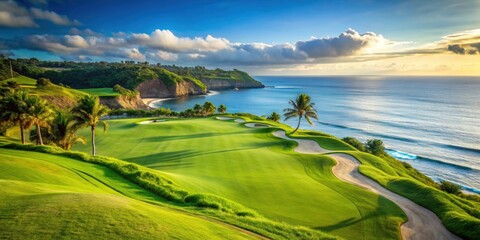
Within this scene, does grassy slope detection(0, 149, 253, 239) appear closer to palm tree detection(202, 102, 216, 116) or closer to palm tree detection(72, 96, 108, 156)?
palm tree detection(72, 96, 108, 156)

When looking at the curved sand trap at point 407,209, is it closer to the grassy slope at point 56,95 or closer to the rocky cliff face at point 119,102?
the grassy slope at point 56,95

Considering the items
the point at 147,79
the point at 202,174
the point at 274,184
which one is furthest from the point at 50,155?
the point at 147,79

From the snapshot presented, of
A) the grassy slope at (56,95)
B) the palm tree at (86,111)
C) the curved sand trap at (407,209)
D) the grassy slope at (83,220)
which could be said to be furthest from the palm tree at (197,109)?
the grassy slope at (83,220)

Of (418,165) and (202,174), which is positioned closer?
(202,174)

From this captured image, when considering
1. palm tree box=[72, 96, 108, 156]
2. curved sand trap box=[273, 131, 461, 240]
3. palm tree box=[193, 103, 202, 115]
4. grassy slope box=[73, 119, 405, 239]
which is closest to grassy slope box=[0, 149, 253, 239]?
grassy slope box=[73, 119, 405, 239]

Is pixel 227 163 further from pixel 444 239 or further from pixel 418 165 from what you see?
pixel 418 165
